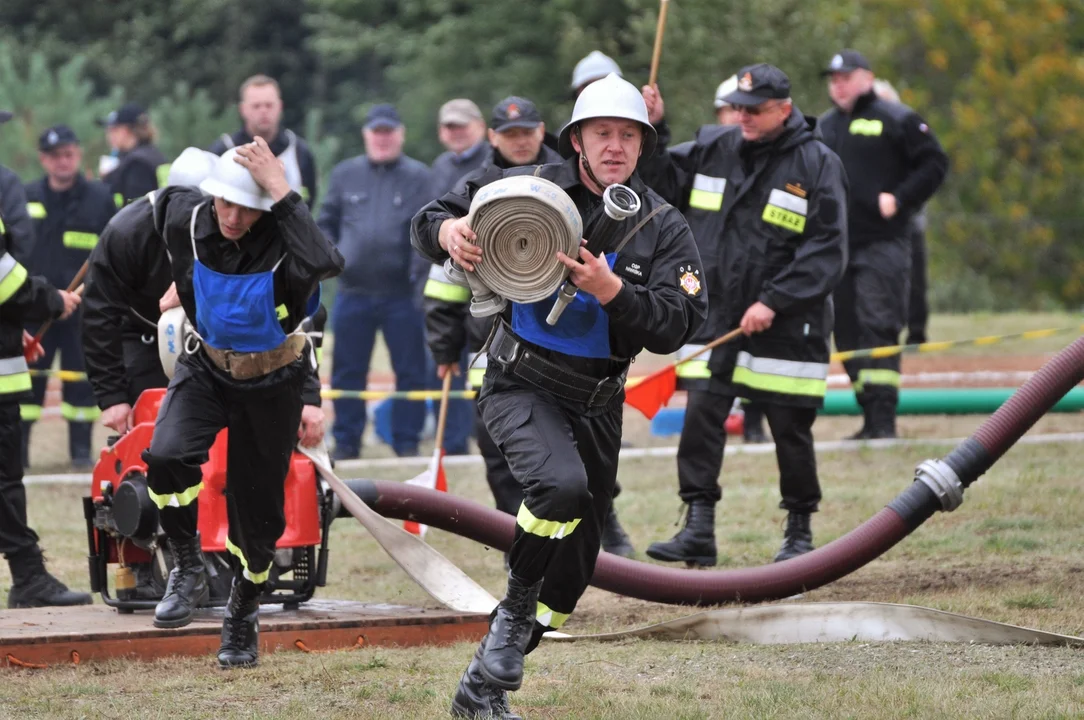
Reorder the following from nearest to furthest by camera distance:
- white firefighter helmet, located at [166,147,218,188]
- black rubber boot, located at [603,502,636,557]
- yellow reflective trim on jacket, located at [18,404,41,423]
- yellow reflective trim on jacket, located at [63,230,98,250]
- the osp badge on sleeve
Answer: the osp badge on sleeve
white firefighter helmet, located at [166,147,218,188]
black rubber boot, located at [603,502,636,557]
yellow reflective trim on jacket, located at [18,404,41,423]
yellow reflective trim on jacket, located at [63,230,98,250]

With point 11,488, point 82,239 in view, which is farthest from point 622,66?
point 11,488

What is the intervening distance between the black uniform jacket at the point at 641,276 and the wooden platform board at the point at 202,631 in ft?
6.26

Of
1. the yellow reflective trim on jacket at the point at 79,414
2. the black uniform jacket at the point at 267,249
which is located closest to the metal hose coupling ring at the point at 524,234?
the black uniform jacket at the point at 267,249

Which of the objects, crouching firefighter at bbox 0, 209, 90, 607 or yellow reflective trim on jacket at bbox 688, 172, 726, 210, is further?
yellow reflective trim on jacket at bbox 688, 172, 726, 210

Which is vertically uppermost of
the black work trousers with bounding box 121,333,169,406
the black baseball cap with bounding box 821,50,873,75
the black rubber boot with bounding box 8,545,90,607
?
the black baseball cap with bounding box 821,50,873,75

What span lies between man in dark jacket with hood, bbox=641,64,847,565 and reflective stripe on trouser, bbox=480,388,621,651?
272cm

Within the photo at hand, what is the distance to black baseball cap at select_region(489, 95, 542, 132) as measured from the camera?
8.46 meters

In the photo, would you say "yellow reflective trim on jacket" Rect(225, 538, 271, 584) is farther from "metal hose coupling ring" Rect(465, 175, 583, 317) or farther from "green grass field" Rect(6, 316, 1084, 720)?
"metal hose coupling ring" Rect(465, 175, 583, 317)

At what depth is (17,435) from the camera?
25.2 feet

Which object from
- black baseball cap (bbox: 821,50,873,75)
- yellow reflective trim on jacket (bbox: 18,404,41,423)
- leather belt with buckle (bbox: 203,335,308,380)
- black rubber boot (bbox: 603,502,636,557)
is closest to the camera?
leather belt with buckle (bbox: 203,335,308,380)

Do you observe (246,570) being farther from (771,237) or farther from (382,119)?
(382,119)

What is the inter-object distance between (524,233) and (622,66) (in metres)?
22.6

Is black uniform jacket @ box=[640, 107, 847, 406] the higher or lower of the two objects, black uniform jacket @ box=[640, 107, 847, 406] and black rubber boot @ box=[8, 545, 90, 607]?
the higher

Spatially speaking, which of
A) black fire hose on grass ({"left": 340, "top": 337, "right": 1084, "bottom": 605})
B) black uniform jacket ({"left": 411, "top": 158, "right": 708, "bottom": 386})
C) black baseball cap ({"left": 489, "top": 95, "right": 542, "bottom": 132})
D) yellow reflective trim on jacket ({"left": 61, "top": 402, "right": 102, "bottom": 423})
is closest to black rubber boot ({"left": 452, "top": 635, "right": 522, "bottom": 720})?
black uniform jacket ({"left": 411, "top": 158, "right": 708, "bottom": 386})
